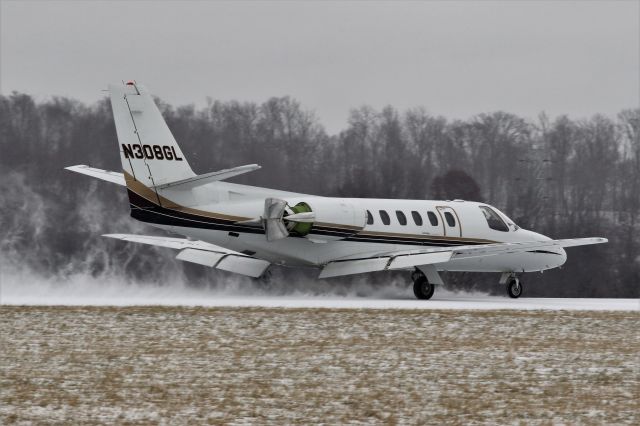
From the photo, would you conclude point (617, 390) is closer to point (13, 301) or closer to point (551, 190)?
point (13, 301)

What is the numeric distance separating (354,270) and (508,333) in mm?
11217

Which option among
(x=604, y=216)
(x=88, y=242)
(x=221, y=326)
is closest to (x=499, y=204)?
(x=604, y=216)

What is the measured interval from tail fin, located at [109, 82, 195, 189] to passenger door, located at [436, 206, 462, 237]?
877 centimetres

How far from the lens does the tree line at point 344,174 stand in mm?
54000

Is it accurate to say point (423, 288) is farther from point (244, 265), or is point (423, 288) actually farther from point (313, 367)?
point (313, 367)

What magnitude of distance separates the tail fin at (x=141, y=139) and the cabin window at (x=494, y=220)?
1079cm

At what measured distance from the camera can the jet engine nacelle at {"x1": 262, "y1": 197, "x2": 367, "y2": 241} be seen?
31453 mm

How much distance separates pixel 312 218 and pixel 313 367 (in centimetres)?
1463

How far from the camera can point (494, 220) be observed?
123 feet

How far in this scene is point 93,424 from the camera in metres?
13.7

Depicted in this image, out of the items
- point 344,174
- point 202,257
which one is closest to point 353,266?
point 202,257

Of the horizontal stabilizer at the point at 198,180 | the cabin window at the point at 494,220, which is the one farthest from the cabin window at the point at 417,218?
the horizontal stabilizer at the point at 198,180

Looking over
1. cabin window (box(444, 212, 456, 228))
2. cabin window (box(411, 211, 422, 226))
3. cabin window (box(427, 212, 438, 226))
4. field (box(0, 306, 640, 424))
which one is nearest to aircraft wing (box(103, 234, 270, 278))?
cabin window (box(411, 211, 422, 226))

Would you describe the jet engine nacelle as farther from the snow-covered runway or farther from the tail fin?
the tail fin
